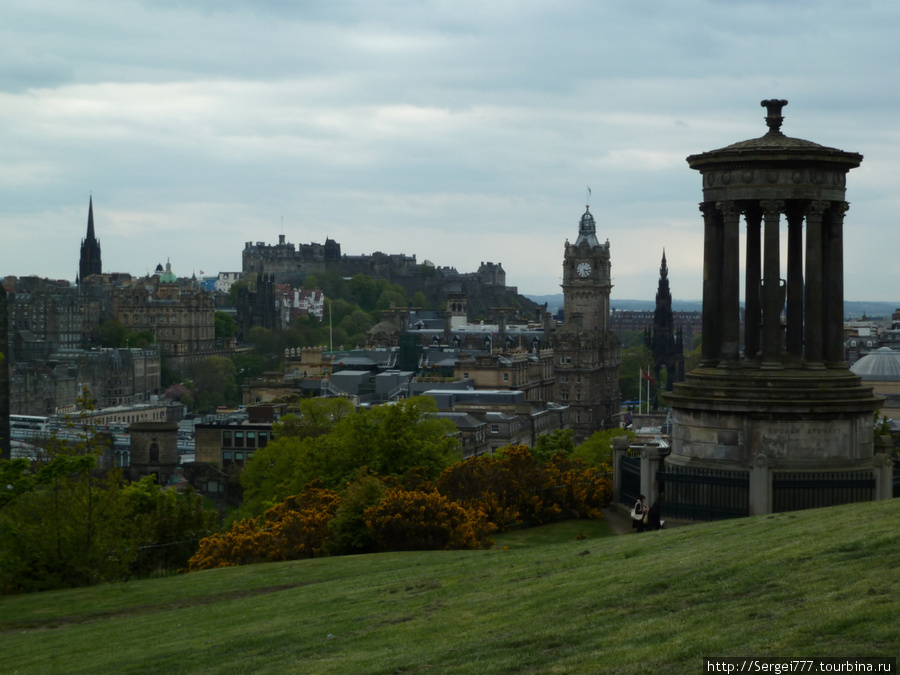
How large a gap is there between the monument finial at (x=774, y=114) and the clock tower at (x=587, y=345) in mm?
122075

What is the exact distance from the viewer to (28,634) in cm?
2580

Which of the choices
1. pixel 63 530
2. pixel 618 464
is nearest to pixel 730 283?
pixel 618 464

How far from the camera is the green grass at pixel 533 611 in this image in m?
15.9

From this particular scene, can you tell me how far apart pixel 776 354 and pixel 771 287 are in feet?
4.64

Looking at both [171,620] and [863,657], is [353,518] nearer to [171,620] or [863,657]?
[171,620]

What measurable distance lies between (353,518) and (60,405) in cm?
16236

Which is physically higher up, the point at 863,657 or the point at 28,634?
the point at 863,657

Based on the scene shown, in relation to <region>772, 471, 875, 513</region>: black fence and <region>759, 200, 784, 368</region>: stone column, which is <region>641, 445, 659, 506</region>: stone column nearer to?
<region>772, 471, 875, 513</region>: black fence

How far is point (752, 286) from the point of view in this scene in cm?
3153

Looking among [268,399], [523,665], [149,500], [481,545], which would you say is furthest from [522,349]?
[523,665]

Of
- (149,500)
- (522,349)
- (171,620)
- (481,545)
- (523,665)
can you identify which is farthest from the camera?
(522,349)

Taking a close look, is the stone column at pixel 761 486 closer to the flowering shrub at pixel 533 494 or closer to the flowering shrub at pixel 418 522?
the flowering shrub at pixel 533 494

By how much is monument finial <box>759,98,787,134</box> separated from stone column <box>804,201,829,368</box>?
218cm

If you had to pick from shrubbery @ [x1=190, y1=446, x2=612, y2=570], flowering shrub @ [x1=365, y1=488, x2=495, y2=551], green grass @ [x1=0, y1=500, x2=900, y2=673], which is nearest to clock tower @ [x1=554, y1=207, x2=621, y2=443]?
shrubbery @ [x1=190, y1=446, x2=612, y2=570]
